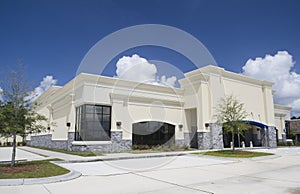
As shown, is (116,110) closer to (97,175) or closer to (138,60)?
(138,60)

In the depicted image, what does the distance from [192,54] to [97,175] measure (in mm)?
9470

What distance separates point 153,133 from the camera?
22.1 metres

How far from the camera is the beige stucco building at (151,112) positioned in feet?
62.7

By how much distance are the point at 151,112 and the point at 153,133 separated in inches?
77.9

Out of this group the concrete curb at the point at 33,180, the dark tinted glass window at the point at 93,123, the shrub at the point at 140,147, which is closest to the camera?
the concrete curb at the point at 33,180

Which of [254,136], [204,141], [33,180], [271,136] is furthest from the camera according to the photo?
[254,136]

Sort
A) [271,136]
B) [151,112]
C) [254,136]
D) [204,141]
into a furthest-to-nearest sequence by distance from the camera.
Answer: [254,136]
[271,136]
[204,141]
[151,112]

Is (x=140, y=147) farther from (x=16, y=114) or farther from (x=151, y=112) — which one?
(x=16, y=114)

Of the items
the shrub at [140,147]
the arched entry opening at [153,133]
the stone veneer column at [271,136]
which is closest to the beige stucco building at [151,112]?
the arched entry opening at [153,133]

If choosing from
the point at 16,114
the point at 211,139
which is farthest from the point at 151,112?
the point at 16,114

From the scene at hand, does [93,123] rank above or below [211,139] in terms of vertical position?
above

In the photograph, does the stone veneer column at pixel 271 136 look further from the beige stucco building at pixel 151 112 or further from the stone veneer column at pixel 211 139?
the stone veneer column at pixel 211 139

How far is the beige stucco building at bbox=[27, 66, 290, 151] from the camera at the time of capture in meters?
19.1

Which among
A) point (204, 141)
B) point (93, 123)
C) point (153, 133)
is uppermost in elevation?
point (93, 123)
